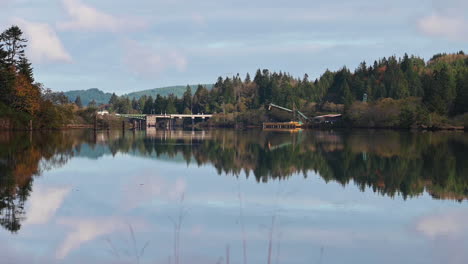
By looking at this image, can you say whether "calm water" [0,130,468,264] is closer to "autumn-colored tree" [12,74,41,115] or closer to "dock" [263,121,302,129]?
"autumn-colored tree" [12,74,41,115]

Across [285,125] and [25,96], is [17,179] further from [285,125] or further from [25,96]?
[285,125]

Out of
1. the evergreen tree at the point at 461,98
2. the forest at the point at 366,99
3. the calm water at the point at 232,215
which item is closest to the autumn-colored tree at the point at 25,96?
the forest at the point at 366,99

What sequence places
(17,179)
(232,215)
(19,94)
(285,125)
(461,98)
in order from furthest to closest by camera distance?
1. (285,125)
2. (461,98)
3. (19,94)
4. (17,179)
5. (232,215)

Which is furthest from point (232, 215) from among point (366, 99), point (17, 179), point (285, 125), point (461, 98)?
point (285, 125)

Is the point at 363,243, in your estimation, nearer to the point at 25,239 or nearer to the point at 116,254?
the point at 116,254

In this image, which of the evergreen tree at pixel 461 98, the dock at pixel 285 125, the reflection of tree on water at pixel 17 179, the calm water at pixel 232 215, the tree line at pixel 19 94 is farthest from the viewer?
the dock at pixel 285 125

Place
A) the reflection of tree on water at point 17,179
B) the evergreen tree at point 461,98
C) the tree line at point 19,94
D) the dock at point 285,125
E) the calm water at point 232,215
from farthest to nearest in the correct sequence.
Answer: the dock at point 285,125 < the evergreen tree at point 461,98 < the tree line at point 19,94 < the reflection of tree on water at point 17,179 < the calm water at point 232,215

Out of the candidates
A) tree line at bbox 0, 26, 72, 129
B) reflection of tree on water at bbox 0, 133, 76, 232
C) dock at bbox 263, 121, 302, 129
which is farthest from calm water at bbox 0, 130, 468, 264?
dock at bbox 263, 121, 302, 129

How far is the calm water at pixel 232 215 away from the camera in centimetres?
1111

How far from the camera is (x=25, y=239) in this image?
39.0 ft

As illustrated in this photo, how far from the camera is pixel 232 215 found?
595 inches

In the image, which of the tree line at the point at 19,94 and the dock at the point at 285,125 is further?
the dock at the point at 285,125

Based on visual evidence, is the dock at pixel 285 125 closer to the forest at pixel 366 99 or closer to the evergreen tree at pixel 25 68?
the forest at pixel 366 99


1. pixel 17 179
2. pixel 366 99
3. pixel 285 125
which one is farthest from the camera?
pixel 285 125
